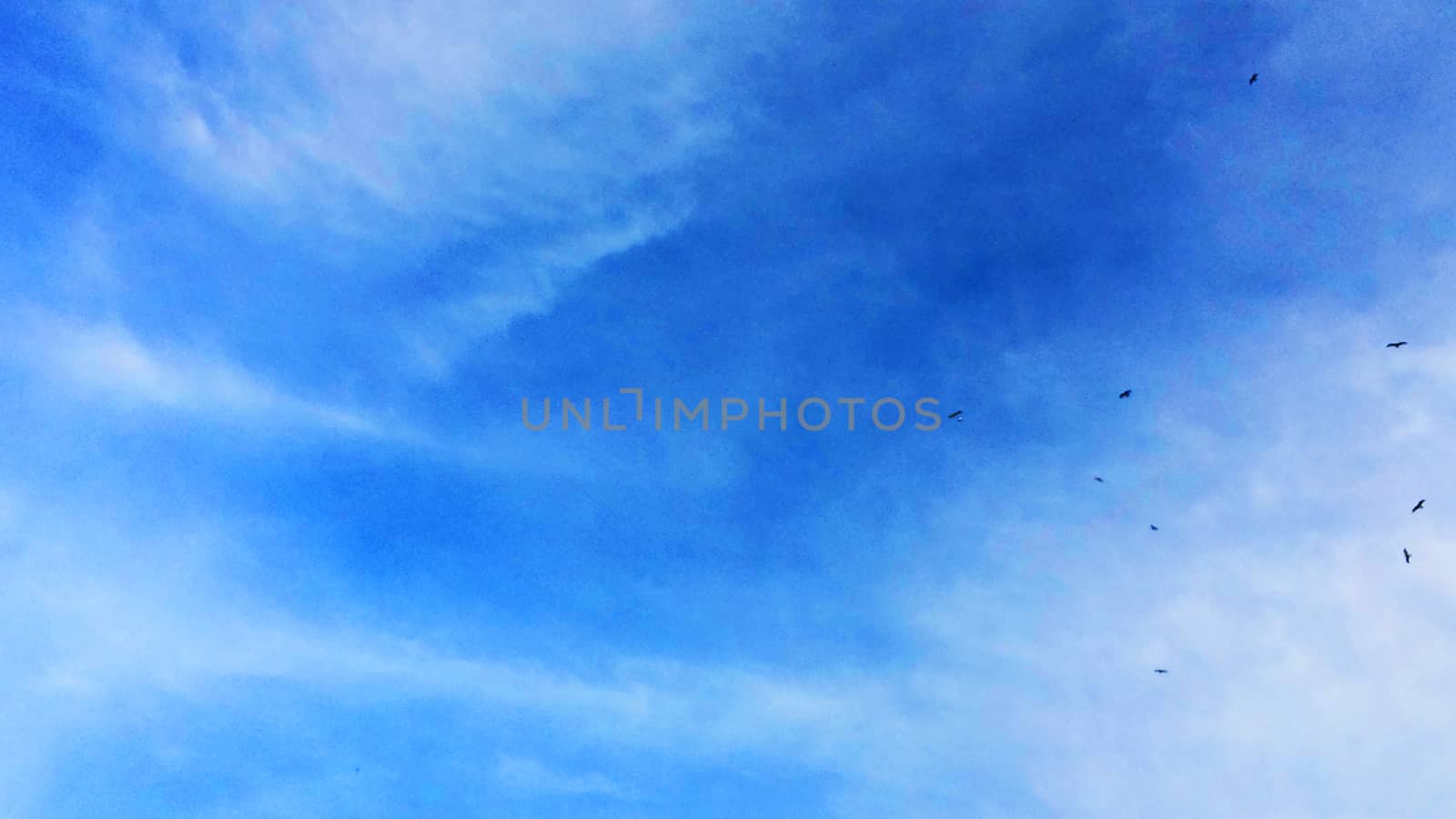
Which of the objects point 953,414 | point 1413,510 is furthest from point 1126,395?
point 1413,510

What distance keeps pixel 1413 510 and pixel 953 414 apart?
148ft

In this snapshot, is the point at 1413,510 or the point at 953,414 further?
the point at 953,414

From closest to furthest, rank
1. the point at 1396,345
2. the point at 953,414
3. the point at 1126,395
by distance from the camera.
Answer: the point at 1396,345 → the point at 1126,395 → the point at 953,414

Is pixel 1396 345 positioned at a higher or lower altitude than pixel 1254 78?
lower

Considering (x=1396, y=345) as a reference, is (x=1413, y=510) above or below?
below

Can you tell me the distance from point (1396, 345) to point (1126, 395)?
23.8 metres

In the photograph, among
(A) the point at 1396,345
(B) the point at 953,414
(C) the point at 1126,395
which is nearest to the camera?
(A) the point at 1396,345

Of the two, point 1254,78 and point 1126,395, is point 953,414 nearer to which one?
point 1126,395

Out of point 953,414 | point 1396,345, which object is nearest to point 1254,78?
point 1396,345

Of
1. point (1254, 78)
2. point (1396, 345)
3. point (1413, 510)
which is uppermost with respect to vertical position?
point (1254, 78)

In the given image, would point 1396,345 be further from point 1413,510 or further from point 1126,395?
point 1126,395

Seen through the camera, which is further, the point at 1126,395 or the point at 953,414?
the point at 953,414

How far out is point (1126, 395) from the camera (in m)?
86.0

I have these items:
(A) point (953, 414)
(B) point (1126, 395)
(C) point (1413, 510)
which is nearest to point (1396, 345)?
(C) point (1413, 510)
